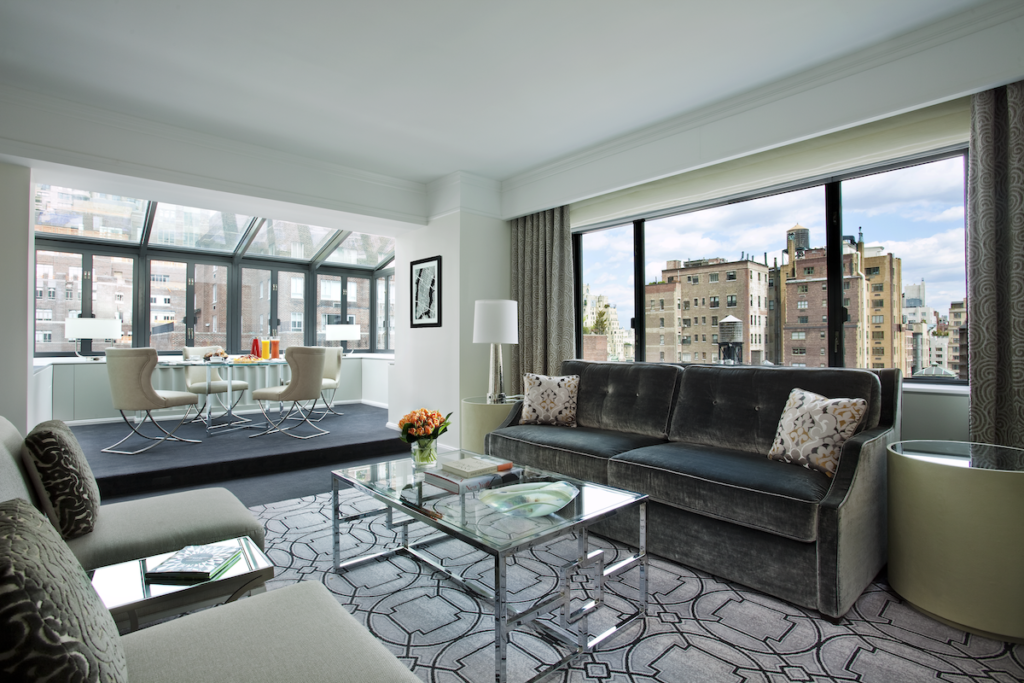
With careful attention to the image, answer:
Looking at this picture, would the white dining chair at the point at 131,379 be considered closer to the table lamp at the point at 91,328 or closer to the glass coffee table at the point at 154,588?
the table lamp at the point at 91,328

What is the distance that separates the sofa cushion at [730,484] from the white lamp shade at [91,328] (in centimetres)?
561

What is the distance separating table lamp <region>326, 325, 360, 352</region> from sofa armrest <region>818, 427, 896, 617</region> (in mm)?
6212

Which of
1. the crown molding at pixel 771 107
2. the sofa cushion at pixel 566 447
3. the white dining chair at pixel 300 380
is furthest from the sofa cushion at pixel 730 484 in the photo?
the white dining chair at pixel 300 380

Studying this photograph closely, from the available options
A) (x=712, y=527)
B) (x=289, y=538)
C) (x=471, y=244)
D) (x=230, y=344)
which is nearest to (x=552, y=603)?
(x=712, y=527)

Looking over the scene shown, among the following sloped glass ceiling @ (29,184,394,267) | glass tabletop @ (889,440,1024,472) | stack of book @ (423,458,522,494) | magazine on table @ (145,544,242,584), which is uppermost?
sloped glass ceiling @ (29,184,394,267)

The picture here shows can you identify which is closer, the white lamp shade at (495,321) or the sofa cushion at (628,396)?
the sofa cushion at (628,396)

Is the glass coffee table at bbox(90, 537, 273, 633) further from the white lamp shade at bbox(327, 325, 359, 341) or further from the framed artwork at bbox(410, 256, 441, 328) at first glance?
the white lamp shade at bbox(327, 325, 359, 341)

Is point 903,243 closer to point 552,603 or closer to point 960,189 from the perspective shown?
point 960,189

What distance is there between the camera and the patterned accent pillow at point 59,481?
1.72 meters

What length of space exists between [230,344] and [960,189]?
742cm

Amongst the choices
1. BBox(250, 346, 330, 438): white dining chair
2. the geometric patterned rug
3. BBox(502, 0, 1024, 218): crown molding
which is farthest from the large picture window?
BBox(250, 346, 330, 438): white dining chair

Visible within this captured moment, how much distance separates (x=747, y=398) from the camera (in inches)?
116

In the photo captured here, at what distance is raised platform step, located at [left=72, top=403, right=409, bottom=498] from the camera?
3.80 m

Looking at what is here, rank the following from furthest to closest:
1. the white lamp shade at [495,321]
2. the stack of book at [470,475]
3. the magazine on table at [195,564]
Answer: the white lamp shade at [495,321]
the stack of book at [470,475]
the magazine on table at [195,564]
